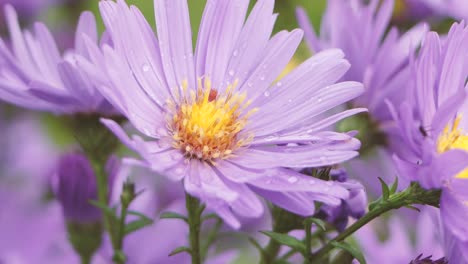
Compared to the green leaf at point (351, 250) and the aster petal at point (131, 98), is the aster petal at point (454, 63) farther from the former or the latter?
the aster petal at point (131, 98)

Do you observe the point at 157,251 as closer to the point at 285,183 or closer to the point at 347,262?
the point at 347,262

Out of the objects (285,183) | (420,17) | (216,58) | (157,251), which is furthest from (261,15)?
(420,17)

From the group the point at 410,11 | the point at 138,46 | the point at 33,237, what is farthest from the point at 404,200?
the point at 410,11

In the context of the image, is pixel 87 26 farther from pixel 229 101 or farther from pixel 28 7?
pixel 28 7

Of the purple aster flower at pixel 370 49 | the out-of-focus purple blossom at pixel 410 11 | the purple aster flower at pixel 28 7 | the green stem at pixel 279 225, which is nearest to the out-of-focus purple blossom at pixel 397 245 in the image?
the purple aster flower at pixel 370 49

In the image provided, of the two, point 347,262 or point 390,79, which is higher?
point 390,79

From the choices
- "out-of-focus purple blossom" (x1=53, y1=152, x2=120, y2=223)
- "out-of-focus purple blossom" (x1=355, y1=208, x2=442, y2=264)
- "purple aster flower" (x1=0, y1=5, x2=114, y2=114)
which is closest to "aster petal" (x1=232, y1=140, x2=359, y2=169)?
"purple aster flower" (x1=0, y1=5, x2=114, y2=114)
